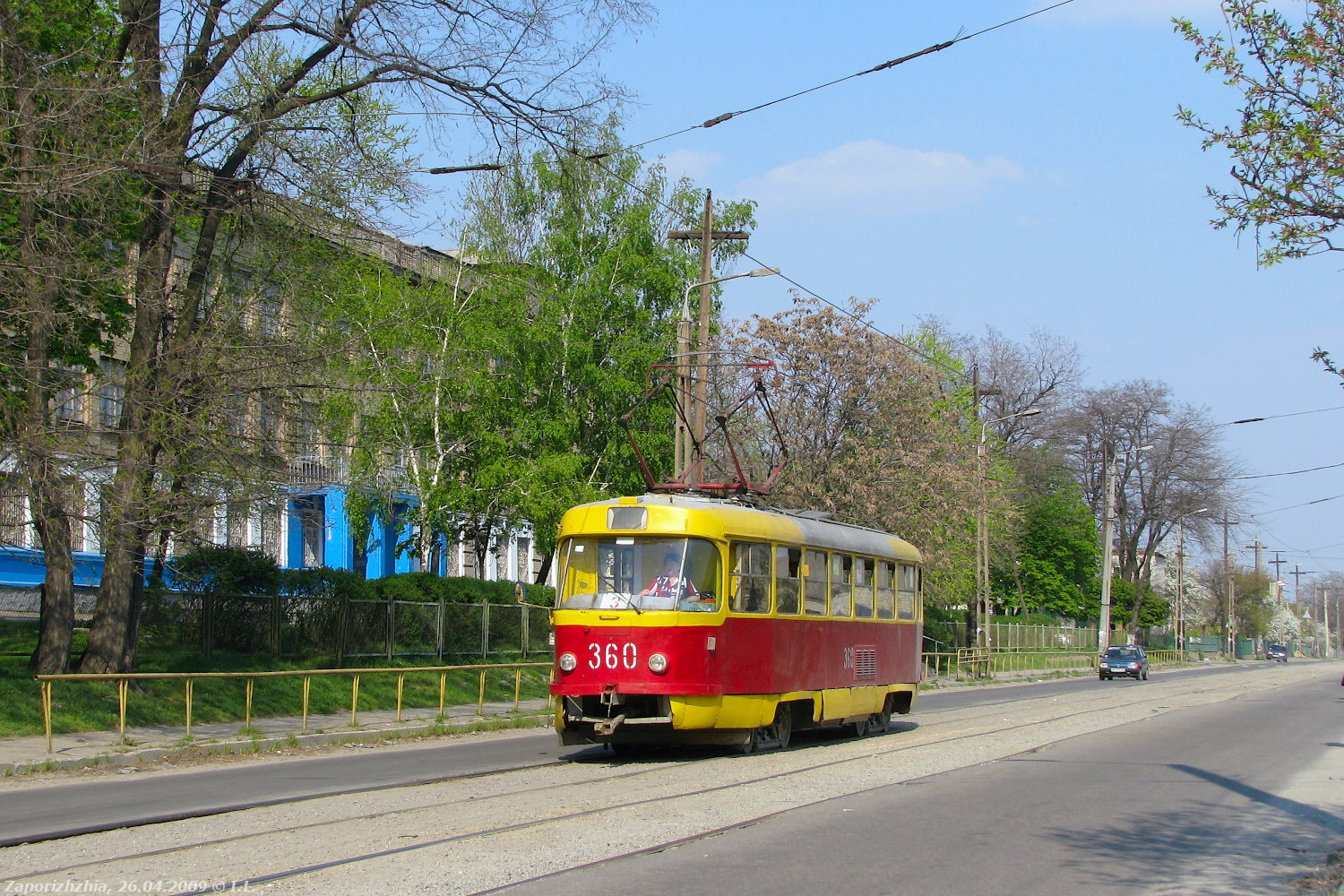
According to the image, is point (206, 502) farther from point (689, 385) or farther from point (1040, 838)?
point (1040, 838)

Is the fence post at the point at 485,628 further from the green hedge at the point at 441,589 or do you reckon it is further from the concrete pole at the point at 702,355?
the concrete pole at the point at 702,355

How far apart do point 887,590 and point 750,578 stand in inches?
214

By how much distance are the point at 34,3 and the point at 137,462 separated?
23.3 feet

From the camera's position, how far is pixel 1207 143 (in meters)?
9.13

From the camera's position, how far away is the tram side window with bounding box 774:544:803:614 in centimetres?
1675

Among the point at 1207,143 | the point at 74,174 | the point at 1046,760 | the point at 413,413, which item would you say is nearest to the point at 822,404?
the point at 413,413

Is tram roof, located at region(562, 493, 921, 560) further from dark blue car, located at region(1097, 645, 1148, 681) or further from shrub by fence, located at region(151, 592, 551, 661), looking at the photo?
dark blue car, located at region(1097, 645, 1148, 681)

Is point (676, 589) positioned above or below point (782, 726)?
above

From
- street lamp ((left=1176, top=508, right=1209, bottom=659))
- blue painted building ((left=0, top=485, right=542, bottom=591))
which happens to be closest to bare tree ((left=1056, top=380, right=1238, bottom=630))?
street lamp ((left=1176, top=508, right=1209, bottom=659))

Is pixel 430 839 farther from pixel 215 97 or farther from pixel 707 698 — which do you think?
pixel 215 97

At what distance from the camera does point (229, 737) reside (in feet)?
56.9

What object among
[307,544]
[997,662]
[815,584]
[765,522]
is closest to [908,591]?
[815,584]

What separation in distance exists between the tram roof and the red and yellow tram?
27 mm

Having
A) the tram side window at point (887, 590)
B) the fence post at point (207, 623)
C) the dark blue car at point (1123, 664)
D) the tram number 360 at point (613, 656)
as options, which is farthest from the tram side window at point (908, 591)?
the dark blue car at point (1123, 664)
